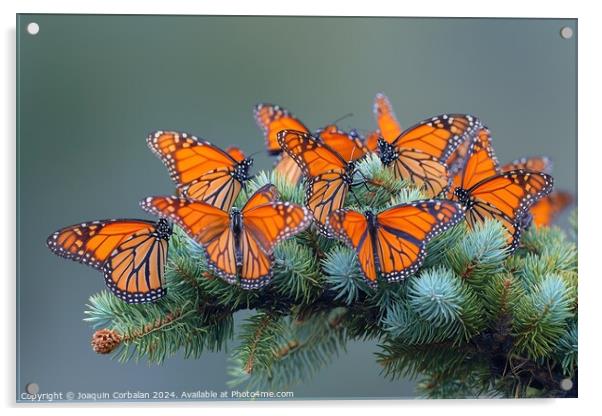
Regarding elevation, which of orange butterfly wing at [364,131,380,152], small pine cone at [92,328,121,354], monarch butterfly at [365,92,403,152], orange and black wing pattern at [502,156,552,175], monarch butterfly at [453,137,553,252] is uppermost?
monarch butterfly at [365,92,403,152]

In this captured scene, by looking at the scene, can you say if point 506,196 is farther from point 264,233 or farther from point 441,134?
point 264,233

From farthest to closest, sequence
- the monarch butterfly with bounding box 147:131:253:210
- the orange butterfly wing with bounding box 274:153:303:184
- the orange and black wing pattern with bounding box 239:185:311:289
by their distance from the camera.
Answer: the orange butterfly wing with bounding box 274:153:303:184, the monarch butterfly with bounding box 147:131:253:210, the orange and black wing pattern with bounding box 239:185:311:289

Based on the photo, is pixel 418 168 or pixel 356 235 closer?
pixel 356 235

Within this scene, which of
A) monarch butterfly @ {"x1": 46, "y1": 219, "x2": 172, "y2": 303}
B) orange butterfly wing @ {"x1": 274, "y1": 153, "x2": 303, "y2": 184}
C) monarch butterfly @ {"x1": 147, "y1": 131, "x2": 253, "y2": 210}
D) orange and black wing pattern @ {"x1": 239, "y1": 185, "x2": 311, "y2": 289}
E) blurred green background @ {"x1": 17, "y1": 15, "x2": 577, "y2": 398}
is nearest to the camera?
orange and black wing pattern @ {"x1": 239, "y1": 185, "x2": 311, "y2": 289}

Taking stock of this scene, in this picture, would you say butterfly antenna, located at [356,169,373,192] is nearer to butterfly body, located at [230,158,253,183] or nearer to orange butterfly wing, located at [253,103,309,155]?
butterfly body, located at [230,158,253,183]

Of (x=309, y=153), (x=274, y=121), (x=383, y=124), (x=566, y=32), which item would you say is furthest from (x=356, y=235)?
(x=566, y=32)

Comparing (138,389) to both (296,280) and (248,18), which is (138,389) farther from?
(248,18)

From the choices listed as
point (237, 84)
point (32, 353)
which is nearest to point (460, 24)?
point (237, 84)

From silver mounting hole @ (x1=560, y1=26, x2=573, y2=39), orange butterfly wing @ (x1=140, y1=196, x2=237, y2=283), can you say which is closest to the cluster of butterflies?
orange butterfly wing @ (x1=140, y1=196, x2=237, y2=283)

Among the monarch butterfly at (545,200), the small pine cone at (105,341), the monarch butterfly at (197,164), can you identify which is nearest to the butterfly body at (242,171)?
the monarch butterfly at (197,164)
